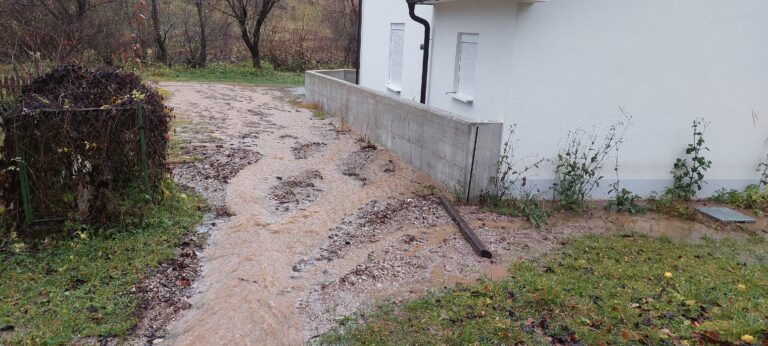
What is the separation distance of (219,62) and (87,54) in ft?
38.4

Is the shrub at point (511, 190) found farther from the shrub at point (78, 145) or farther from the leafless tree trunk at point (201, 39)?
the leafless tree trunk at point (201, 39)

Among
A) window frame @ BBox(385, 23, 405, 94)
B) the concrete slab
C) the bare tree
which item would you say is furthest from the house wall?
the bare tree

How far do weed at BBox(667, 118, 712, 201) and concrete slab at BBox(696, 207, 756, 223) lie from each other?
0.38m

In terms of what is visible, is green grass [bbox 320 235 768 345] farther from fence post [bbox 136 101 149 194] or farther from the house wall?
fence post [bbox 136 101 149 194]

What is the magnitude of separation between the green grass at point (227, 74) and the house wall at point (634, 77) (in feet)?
54.8

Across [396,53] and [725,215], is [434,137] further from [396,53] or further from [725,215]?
[396,53]

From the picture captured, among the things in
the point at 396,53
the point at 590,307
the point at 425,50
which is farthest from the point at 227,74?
the point at 590,307

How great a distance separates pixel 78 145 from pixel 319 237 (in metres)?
2.81

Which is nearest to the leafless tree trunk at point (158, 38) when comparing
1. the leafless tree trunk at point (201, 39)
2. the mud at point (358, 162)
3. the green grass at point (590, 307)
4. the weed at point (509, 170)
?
the leafless tree trunk at point (201, 39)

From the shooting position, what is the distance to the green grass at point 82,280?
450 centimetres

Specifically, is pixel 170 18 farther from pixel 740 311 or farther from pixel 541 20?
Answer: pixel 740 311

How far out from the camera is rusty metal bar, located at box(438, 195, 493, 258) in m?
6.19

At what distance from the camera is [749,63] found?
8750 millimetres

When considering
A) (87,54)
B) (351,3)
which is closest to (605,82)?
(87,54)
